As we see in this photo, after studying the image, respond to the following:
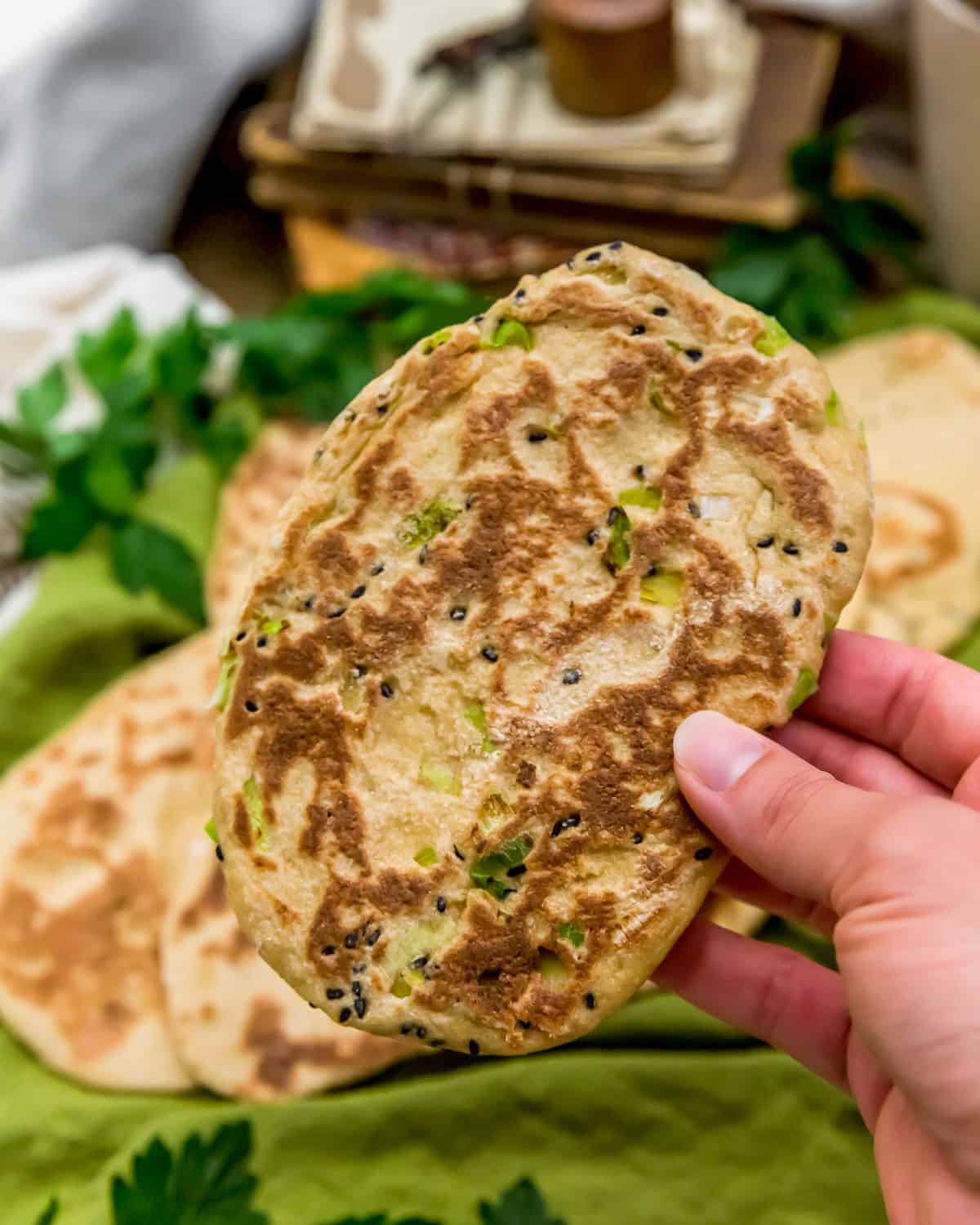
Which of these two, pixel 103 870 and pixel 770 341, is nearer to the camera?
pixel 770 341

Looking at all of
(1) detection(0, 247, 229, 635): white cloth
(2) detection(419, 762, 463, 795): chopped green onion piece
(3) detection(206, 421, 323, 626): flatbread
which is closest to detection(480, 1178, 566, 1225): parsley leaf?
(2) detection(419, 762, 463, 795): chopped green onion piece

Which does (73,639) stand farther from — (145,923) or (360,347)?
(360,347)

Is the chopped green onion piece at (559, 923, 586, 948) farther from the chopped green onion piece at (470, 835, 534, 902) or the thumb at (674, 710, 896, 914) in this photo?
the thumb at (674, 710, 896, 914)

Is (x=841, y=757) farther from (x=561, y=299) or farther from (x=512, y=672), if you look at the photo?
(x=561, y=299)

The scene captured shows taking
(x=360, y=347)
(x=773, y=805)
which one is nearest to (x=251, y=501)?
(x=360, y=347)

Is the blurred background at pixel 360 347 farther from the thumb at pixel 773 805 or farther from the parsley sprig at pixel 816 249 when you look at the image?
the thumb at pixel 773 805

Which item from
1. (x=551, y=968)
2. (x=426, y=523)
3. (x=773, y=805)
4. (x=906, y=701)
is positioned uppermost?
(x=426, y=523)
